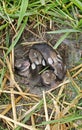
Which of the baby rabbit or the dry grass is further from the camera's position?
the baby rabbit

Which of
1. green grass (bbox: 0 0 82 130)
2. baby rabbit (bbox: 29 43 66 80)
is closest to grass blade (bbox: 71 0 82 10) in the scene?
green grass (bbox: 0 0 82 130)

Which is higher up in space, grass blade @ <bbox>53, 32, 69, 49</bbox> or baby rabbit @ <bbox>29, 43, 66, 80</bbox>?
grass blade @ <bbox>53, 32, 69, 49</bbox>

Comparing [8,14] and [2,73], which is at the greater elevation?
[8,14]

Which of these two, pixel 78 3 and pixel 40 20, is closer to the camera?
pixel 78 3

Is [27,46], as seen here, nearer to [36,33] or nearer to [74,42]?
[36,33]

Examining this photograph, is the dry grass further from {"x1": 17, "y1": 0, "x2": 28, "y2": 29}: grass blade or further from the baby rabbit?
{"x1": 17, "y1": 0, "x2": 28, "y2": 29}: grass blade

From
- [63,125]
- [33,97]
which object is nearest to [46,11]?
[33,97]

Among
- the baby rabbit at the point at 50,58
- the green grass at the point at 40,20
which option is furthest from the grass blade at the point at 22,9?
the baby rabbit at the point at 50,58

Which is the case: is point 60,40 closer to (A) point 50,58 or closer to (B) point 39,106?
(A) point 50,58

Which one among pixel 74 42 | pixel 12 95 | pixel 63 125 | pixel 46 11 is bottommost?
pixel 63 125

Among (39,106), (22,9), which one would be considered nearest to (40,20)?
(22,9)

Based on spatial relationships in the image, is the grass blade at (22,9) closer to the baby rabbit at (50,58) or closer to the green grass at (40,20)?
the green grass at (40,20)
